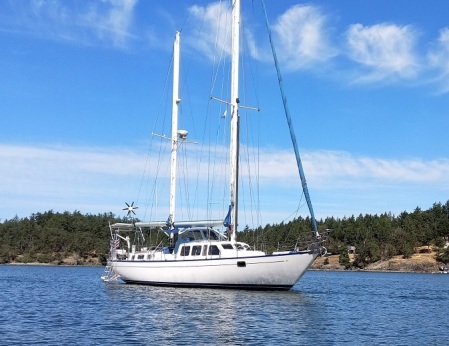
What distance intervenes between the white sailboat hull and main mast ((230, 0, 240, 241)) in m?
3.61

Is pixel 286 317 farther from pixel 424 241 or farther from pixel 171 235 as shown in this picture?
pixel 424 241

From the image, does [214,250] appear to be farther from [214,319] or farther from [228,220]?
[214,319]

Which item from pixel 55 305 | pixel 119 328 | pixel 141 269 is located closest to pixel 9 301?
pixel 55 305

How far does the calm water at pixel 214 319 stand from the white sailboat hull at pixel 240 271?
1104 millimetres

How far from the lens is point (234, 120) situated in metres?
58.0

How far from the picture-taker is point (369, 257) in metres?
190

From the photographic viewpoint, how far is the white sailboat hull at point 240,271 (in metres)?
52.1

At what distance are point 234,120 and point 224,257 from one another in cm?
1386

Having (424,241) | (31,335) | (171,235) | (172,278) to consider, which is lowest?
(31,335)

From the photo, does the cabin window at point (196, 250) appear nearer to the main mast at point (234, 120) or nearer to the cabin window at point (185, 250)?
the cabin window at point (185, 250)

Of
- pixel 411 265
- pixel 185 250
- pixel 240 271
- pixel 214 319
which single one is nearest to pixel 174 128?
pixel 185 250

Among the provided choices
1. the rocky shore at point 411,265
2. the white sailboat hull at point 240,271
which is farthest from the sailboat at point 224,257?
the rocky shore at point 411,265

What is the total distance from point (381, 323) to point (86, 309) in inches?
857

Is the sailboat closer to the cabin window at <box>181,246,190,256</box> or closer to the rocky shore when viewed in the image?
the cabin window at <box>181,246,190,256</box>
